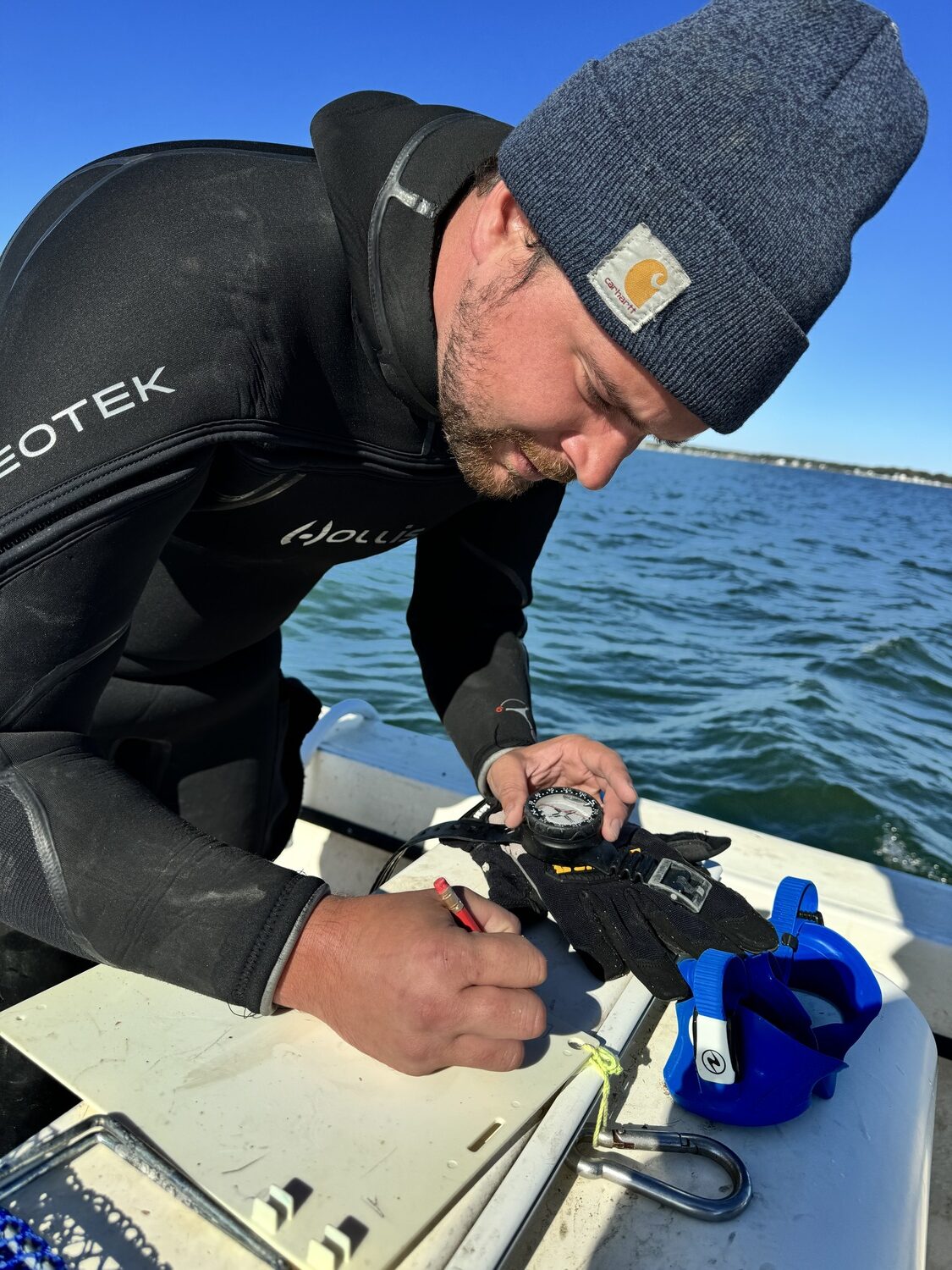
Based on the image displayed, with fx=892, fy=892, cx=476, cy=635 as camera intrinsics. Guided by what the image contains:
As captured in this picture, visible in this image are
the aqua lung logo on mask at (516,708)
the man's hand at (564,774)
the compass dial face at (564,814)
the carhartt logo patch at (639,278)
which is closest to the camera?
the carhartt logo patch at (639,278)

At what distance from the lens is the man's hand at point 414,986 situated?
1.09 meters

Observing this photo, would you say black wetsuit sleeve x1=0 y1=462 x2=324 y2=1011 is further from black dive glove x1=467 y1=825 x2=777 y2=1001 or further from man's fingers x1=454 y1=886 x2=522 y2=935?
black dive glove x1=467 y1=825 x2=777 y2=1001

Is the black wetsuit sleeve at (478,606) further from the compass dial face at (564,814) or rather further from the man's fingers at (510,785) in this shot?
the compass dial face at (564,814)

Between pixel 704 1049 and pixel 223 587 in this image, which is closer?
pixel 704 1049

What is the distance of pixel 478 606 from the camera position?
235 cm

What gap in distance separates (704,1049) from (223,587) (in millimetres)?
1222

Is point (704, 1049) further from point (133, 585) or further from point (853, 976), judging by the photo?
point (133, 585)

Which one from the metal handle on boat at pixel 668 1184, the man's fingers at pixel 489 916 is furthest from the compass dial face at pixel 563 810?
the metal handle on boat at pixel 668 1184

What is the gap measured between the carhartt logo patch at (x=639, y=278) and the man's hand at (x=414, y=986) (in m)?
0.86

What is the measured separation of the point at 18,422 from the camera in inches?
44.2

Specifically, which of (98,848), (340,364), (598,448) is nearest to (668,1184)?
(98,848)

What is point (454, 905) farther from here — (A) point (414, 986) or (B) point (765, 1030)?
(B) point (765, 1030)

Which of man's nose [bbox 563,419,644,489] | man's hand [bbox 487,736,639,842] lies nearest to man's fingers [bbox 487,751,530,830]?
man's hand [bbox 487,736,639,842]

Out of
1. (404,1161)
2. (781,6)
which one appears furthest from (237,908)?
(781,6)
